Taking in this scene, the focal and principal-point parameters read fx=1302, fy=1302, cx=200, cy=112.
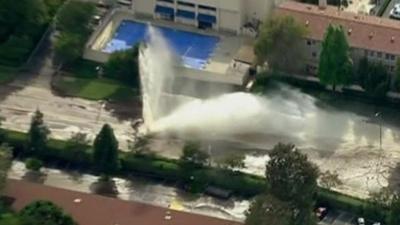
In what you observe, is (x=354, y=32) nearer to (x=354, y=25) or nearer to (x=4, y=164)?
(x=354, y=25)

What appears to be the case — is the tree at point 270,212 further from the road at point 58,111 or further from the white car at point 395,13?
the white car at point 395,13

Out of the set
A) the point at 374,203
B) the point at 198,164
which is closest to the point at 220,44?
the point at 198,164

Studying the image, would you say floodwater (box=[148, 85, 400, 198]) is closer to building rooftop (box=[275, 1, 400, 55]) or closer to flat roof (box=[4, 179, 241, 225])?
building rooftop (box=[275, 1, 400, 55])

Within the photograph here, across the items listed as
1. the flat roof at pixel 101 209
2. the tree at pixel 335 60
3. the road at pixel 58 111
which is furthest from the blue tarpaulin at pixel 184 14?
the flat roof at pixel 101 209

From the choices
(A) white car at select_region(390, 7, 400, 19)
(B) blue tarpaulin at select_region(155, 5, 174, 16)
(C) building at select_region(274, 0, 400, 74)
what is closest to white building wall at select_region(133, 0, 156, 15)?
(B) blue tarpaulin at select_region(155, 5, 174, 16)

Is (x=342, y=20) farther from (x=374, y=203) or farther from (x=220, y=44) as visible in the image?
(x=374, y=203)
